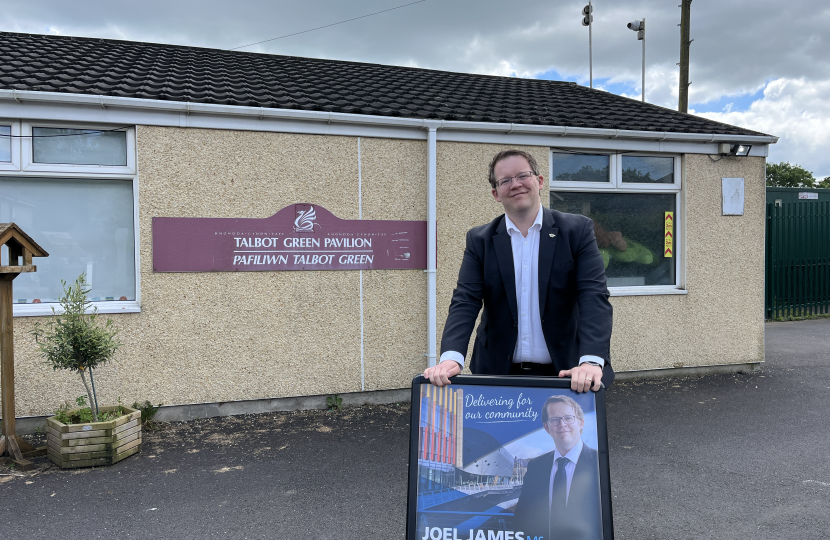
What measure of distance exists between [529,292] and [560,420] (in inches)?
22.4

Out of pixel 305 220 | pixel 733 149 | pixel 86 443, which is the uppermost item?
pixel 733 149

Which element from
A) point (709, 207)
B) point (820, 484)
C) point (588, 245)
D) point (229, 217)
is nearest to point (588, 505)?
point (588, 245)

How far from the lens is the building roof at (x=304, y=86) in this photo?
19.5 feet

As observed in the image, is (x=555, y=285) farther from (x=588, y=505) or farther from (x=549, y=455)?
(x=588, y=505)

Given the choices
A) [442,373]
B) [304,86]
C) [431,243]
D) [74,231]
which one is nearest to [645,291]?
[431,243]

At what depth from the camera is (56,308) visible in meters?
5.44

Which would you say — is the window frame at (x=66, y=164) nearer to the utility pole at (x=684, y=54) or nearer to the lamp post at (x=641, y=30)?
the utility pole at (x=684, y=54)

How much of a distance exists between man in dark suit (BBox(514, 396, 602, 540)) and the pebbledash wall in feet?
13.9

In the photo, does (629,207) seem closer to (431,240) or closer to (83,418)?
(431,240)

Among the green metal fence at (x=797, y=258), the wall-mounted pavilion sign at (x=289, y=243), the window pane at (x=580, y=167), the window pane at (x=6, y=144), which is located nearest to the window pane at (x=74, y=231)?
the window pane at (x=6, y=144)

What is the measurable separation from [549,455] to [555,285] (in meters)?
0.68

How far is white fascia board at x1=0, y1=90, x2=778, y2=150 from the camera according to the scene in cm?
530

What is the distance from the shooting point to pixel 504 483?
2145mm

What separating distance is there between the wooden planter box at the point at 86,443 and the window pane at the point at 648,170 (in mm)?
5922
